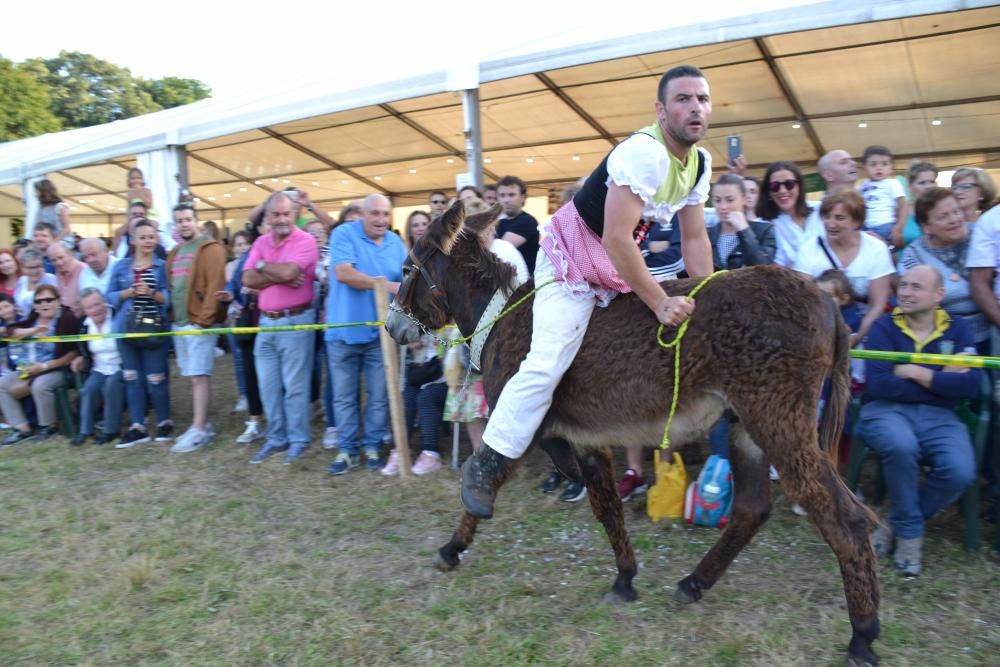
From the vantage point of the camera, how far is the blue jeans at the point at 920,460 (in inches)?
148

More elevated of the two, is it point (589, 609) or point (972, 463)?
point (972, 463)

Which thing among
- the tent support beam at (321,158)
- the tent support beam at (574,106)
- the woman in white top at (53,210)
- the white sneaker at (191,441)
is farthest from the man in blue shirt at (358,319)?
the woman in white top at (53,210)

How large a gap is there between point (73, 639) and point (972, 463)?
187 inches

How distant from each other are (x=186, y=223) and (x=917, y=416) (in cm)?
680

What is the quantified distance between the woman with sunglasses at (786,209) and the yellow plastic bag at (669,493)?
68.0 inches

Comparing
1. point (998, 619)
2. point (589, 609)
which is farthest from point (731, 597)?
point (998, 619)

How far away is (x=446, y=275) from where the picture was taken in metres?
3.90

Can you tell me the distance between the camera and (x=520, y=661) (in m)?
3.09

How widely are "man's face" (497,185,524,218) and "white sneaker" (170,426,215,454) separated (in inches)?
152

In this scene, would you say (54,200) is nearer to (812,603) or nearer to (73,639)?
(73,639)

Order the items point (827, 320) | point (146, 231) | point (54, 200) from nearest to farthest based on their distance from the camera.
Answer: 1. point (827, 320)
2. point (146, 231)
3. point (54, 200)

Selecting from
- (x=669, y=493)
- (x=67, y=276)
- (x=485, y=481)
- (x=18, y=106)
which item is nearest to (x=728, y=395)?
(x=485, y=481)

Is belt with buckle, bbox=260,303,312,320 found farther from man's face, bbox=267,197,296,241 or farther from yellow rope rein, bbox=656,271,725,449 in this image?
yellow rope rein, bbox=656,271,725,449

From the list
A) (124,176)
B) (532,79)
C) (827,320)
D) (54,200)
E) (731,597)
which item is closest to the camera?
(827,320)
